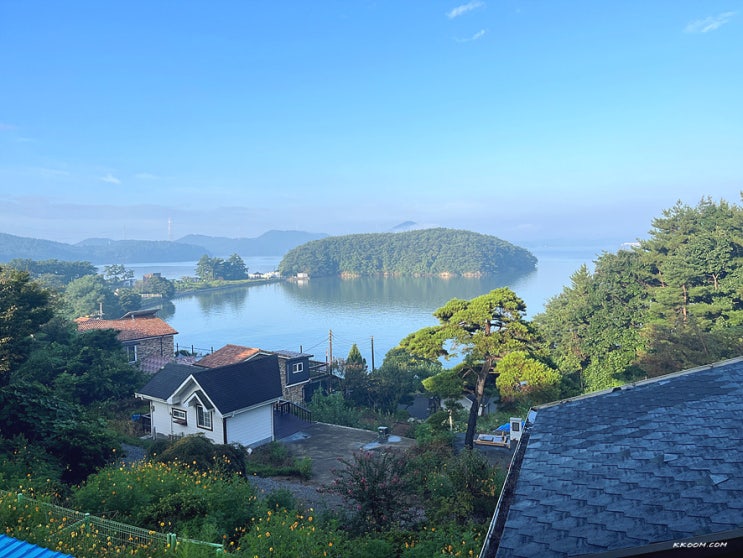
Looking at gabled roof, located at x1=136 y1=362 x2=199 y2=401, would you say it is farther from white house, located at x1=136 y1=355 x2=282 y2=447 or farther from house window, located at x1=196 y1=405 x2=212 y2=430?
house window, located at x1=196 y1=405 x2=212 y2=430

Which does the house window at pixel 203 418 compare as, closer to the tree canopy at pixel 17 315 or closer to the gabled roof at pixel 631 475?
the tree canopy at pixel 17 315

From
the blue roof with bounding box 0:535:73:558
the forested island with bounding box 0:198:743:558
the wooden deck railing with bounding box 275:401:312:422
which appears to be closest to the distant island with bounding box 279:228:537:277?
the forested island with bounding box 0:198:743:558

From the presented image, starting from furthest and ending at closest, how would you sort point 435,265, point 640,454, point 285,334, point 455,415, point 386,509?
point 435,265 → point 285,334 → point 455,415 → point 386,509 → point 640,454

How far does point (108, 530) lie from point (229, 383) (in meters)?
15.0

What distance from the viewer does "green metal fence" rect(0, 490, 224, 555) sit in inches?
259

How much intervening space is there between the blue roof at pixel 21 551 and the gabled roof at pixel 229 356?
86.0ft

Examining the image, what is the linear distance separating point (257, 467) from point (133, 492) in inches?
385

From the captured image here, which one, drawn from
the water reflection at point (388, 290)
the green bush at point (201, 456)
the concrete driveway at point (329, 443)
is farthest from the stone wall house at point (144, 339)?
the water reflection at point (388, 290)

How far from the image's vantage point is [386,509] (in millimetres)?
10273

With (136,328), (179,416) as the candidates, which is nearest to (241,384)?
(179,416)

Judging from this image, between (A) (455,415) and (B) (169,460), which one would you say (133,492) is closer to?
(B) (169,460)

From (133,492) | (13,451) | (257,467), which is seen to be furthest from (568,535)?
(257,467)

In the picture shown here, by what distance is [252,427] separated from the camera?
21969mm

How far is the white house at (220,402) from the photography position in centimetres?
2094
